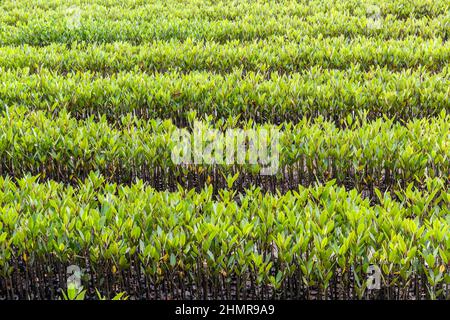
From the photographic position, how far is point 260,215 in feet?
12.6

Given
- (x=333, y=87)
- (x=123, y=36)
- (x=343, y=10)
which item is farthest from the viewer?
(x=343, y=10)

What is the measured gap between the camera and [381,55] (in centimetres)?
851

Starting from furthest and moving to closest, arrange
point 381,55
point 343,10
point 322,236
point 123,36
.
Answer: point 343,10, point 123,36, point 381,55, point 322,236

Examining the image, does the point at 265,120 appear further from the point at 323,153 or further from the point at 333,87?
the point at 323,153

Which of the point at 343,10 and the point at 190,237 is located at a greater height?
the point at 343,10

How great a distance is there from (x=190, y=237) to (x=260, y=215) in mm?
497

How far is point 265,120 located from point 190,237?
3.49 m

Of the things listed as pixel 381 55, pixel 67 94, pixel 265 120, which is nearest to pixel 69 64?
pixel 67 94

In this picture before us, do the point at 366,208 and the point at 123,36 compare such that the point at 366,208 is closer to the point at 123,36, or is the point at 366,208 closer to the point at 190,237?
the point at 190,237
